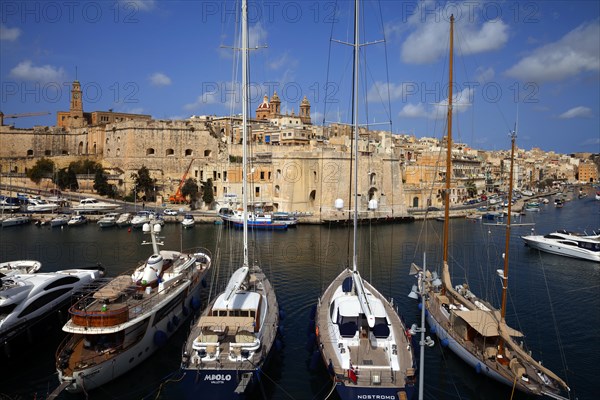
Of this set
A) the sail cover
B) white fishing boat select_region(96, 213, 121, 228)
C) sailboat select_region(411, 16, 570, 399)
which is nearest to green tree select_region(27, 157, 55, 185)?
white fishing boat select_region(96, 213, 121, 228)

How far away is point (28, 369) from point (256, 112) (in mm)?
55310

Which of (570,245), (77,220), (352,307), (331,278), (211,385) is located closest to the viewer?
(211,385)

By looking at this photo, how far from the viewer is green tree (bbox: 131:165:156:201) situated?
36.1 meters

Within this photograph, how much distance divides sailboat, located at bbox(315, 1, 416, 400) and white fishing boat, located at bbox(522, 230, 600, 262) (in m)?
14.5

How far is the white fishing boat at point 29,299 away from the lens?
32.2 ft

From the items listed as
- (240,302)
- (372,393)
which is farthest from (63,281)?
(372,393)

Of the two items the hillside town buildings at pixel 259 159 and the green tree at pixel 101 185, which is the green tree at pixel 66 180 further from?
the hillside town buildings at pixel 259 159

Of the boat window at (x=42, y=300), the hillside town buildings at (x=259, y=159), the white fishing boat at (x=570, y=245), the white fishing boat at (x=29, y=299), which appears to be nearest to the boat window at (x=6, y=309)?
the white fishing boat at (x=29, y=299)

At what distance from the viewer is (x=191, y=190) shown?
34219 mm

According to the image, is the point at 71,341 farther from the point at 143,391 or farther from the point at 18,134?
the point at 18,134

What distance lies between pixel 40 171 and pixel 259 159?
19.2 meters

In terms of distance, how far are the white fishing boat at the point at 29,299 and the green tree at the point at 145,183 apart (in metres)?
24.3

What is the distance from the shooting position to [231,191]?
3450 cm

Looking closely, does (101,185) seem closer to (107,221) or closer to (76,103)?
(107,221)
